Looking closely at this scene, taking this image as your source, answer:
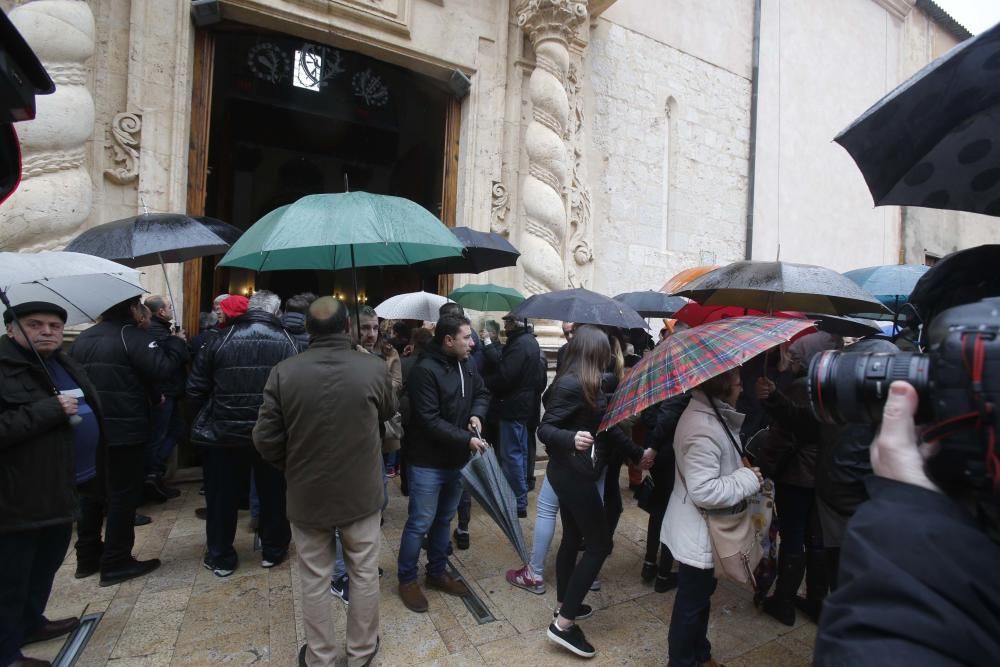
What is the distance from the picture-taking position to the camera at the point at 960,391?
31.2 inches

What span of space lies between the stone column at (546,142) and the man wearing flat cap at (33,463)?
4966 mm

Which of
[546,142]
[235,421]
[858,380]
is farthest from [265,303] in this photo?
[546,142]

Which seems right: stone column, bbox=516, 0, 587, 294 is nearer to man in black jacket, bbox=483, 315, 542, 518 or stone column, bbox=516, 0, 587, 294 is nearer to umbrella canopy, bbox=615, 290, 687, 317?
umbrella canopy, bbox=615, 290, 687, 317

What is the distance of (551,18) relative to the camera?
682 cm

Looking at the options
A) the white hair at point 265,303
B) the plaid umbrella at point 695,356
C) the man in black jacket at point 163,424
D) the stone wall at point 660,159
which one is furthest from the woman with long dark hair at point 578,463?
the stone wall at point 660,159

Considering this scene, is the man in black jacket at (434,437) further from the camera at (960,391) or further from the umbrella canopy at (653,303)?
the umbrella canopy at (653,303)

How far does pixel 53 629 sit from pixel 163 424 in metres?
2.35

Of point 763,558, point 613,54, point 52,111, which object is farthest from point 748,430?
point 613,54

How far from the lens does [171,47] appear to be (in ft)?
17.6

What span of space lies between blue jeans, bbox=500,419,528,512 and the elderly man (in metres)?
2.31

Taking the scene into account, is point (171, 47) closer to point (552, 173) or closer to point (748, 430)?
point (552, 173)

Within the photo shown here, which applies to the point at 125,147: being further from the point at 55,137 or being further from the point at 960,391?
the point at 960,391

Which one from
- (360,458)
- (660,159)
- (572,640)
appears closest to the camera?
(360,458)

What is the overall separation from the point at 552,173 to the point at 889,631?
6.63 m
